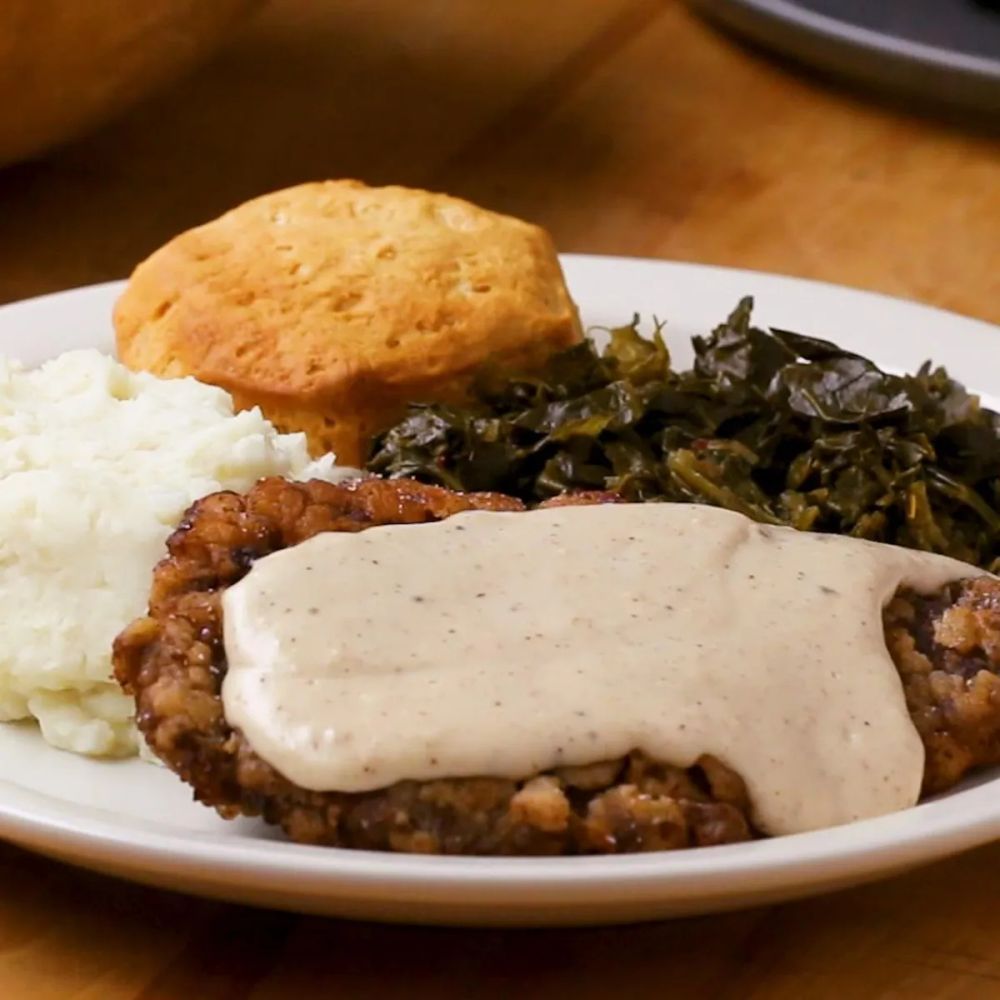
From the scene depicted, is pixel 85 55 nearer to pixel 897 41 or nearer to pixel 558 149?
pixel 558 149

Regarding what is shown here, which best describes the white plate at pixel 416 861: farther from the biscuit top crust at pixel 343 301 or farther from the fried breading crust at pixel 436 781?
the biscuit top crust at pixel 343 301

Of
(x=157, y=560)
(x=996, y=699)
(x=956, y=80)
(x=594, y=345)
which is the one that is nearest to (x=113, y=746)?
(x=157, y=560)

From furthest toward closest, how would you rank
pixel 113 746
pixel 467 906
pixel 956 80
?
pixel 956 80 → pixel 113 746 → pixel 467 906

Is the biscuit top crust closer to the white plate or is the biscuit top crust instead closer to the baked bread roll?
→ the baked bread roll

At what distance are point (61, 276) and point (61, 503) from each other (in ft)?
8.09

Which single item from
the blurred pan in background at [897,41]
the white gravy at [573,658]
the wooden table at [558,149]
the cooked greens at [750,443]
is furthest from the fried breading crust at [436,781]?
the blurred pan in background at [897,41]

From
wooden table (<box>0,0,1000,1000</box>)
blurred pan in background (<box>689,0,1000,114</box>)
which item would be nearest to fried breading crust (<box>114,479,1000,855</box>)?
wooden table (<box>0,0,1000,1000</box>)

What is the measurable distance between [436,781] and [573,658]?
0.29 m

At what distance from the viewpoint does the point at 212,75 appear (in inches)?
271

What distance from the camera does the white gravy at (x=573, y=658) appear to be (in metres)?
2.45

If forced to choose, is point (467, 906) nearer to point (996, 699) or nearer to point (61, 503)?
point (996, 699)

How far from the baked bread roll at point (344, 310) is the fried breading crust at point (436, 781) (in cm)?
82

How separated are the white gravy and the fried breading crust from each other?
3 cm

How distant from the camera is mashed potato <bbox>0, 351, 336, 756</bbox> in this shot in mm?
2967
